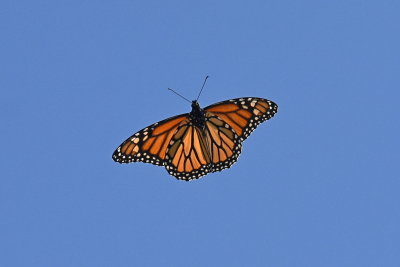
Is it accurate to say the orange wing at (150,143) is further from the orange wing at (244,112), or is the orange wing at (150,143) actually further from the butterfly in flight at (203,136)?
the orange wing at (244,112)

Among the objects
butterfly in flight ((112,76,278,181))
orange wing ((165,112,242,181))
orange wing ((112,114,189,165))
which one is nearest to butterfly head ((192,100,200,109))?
butterfly in flight ((112,76,278,181))

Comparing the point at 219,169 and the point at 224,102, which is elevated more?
the point at 224,102

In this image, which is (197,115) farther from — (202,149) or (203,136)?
(202,149)

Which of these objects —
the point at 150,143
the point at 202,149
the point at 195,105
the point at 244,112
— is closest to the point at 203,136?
the point at 202,149

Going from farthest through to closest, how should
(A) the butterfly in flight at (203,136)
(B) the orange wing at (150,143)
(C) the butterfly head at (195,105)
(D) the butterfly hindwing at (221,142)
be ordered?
(D) the butterfly hindwing at (221,142) → (A) the butterfly in flight at (203,136) → (C) the butterfly head at (195,105) → (B) the orange wing at (150,143)

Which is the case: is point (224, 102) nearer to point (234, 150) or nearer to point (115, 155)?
point (234, 150)

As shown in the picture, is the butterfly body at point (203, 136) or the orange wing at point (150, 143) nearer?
the orange wing at point (150, 143)

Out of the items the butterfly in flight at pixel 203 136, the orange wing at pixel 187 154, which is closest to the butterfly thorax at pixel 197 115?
the butterfly in flight at pixel 203 136

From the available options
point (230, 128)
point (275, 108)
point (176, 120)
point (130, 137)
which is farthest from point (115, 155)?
point (275, 108)
